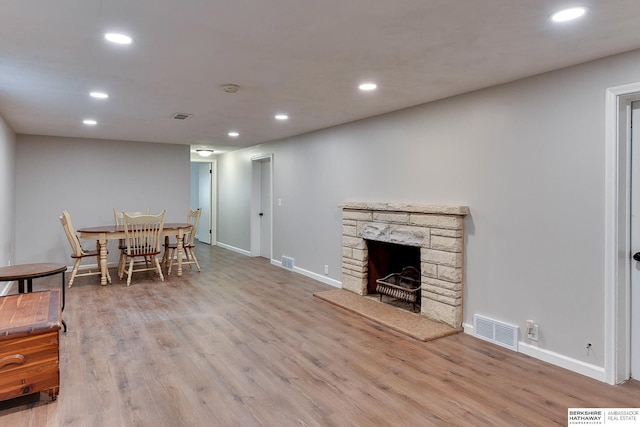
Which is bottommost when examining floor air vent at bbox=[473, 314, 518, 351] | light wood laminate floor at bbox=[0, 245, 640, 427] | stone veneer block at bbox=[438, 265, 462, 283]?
light wood laminate floor at bbox=[0, 245, 640, 427]

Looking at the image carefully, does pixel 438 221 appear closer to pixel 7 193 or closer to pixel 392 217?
pixel 392 217

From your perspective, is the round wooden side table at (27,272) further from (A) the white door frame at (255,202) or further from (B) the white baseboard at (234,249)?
(B) the white baseboard at (234,249)

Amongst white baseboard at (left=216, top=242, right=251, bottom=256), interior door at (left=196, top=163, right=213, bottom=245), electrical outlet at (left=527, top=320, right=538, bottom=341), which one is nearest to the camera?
electrical outlet at (left=527, top=320, right=538, bottom=341)

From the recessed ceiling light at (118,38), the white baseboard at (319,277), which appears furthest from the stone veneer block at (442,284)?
the recessed ceiling light at (118,38)

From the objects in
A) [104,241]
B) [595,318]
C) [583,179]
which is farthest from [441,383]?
[104,241]

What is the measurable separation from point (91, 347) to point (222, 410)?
1.62 m

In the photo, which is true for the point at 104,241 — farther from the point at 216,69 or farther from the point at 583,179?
the point at 583,179

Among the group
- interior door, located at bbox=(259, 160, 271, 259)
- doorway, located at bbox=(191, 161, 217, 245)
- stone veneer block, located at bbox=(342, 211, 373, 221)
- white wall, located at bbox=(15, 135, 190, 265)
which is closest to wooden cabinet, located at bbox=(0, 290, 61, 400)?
stone veneer block, located at bbox=(342, 211, 373, 221)

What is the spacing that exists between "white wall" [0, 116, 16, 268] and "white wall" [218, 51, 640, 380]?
438 cm

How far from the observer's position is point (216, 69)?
A: 2.90 meters

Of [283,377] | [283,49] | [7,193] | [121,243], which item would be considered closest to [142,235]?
[121,243]

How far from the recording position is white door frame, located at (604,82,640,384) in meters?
2.62

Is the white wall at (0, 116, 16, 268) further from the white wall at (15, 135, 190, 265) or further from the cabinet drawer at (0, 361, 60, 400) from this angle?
the cabinet drawer at (0, 361, 60, 400)

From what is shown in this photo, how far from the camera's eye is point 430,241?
3.83 m
